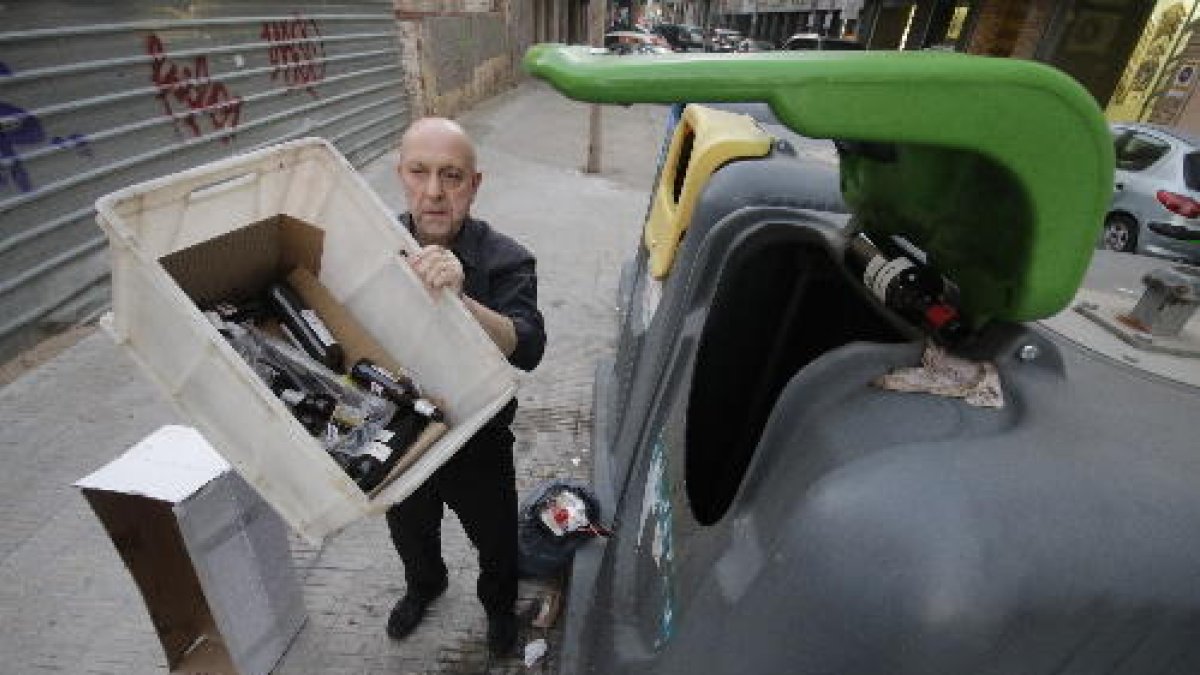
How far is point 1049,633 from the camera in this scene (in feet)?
2.38

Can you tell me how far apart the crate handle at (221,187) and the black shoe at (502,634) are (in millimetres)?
1517

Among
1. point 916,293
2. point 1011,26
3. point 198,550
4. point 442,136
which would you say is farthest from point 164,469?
point 1011,26

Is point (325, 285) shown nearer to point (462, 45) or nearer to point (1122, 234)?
point (1122, 234)

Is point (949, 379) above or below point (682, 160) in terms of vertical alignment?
above

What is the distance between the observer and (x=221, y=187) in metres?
1.53

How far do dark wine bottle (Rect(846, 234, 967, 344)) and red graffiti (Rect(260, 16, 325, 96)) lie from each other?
652cm

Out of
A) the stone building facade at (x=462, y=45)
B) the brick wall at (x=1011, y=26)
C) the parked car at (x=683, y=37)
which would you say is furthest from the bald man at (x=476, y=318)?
the parked car at (x=683, y=37)

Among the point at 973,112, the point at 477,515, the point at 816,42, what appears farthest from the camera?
the point at 816,42

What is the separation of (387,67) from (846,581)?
9.67 metres

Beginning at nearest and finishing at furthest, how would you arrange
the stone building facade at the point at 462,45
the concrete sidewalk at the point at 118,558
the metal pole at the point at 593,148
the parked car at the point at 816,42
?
the concrete sidewalk at the point at 118,558
the parked car at the point at 816,42
the metal pole at the point at 593,148
the stone building facade at the point at 462,45

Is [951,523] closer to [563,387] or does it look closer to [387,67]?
[563,387]

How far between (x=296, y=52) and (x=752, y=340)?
6.55 meters

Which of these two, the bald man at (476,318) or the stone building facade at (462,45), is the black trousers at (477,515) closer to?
the bald man at (476,318)

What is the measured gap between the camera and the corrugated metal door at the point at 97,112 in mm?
3506
